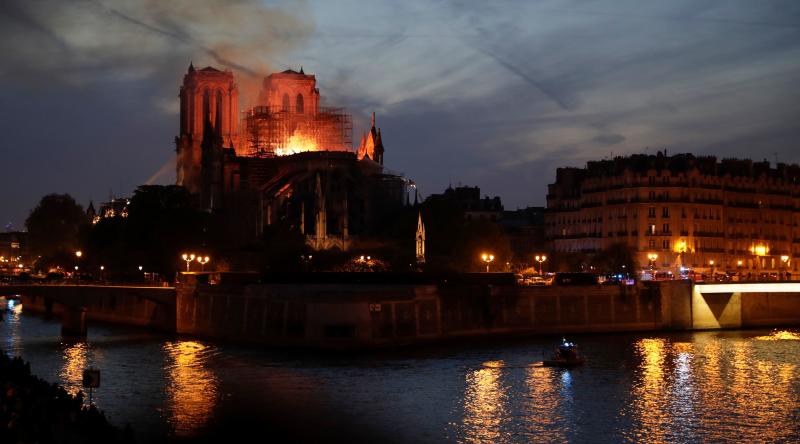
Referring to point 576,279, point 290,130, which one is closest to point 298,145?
point 290,130

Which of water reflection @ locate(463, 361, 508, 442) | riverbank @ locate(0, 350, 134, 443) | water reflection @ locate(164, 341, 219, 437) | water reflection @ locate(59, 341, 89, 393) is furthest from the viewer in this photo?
water reflection @ locate(59, 341, 89, 393)

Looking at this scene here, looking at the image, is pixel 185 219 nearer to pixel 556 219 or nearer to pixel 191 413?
pixel 556 219

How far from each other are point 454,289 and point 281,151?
2880 inches

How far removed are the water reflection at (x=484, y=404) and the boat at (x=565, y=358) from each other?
2.20m

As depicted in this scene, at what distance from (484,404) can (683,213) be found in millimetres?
56338

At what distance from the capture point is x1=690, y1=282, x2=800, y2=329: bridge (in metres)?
70.1

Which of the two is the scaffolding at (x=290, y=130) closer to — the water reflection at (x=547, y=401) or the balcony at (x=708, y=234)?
the balcony at (x=708, y=234)

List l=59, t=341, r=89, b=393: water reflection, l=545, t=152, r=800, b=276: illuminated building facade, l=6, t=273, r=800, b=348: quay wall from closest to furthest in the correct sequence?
l=59, t=341, r=89, b=393: water reflection
l=6, t=273, r=800, b=348: quay wall
l=545, t=152, r=800, b=276: illuminated building facade

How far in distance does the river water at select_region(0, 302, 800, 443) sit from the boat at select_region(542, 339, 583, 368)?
84 centimetres

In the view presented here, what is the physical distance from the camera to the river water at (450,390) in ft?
123

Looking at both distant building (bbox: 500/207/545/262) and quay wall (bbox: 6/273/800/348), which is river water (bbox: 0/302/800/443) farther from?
distant building (bbox: 500/207/545/262)

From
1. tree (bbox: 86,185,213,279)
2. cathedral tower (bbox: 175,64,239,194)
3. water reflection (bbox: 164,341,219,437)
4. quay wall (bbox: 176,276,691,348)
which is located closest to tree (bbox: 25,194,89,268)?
cathedral tower (bbox: 175,64,239,194)

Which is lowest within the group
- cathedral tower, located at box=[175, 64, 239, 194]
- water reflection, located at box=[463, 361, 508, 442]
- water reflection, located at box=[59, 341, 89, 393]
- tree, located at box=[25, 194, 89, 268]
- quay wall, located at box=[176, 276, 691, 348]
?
water reflection, located at box=[463, 361, 508, 442]

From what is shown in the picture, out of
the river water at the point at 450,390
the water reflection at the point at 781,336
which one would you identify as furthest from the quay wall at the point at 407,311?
the water reflection at the point at 781,336
